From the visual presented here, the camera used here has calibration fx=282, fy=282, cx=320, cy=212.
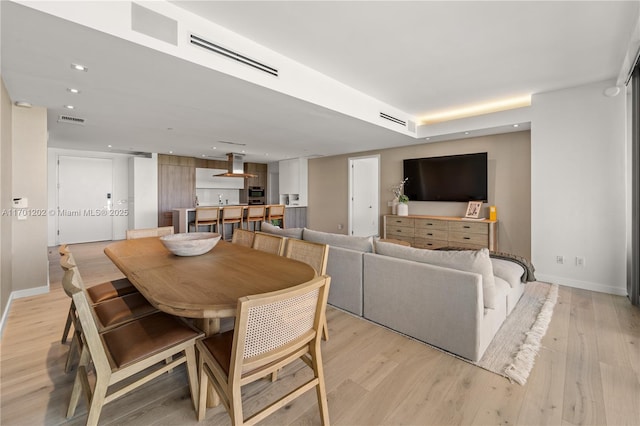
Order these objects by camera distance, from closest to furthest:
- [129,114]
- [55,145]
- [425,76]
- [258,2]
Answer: [258,2], [425,76], [129,114], [55,145]

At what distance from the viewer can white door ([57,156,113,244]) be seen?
6.61 m

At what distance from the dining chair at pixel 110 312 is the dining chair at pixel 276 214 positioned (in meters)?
4.54

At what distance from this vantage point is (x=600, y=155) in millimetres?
3439

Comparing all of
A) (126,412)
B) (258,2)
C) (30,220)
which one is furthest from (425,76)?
(30,220)

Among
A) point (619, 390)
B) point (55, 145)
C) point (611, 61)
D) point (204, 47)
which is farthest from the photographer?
point (55, 145)

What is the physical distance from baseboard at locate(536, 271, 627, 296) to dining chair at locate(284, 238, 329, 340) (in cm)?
333

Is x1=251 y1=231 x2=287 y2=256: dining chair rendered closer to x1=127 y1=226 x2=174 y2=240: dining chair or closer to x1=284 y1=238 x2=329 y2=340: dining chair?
x1=284 y1=238 x2=329 y2=340: dining chair

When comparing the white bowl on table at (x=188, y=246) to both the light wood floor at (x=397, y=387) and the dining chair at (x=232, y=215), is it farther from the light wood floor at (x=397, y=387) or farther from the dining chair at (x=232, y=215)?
the dining chair at (x=232, y=215)

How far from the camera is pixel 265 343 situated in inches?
47.0

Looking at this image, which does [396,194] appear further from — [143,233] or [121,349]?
[121,349]

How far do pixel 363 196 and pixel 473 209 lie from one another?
2728mm

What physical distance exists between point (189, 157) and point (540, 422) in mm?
8595

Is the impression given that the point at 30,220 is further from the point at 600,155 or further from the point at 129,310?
the point at 600,155

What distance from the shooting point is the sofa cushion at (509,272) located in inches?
106
